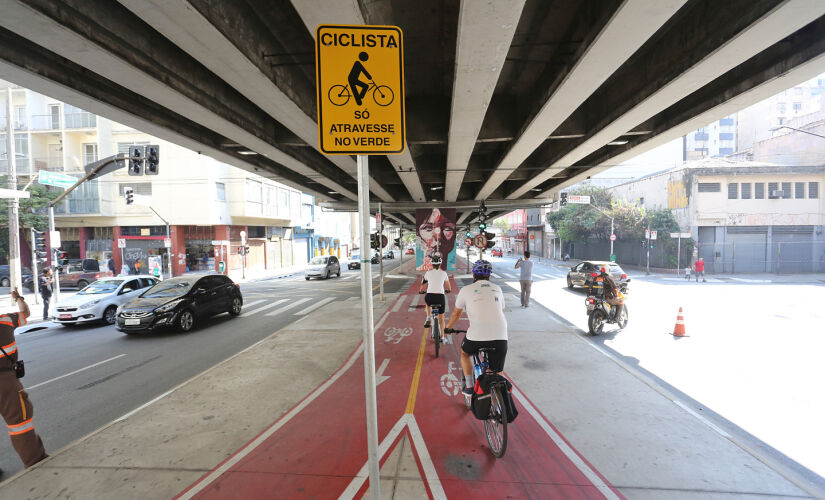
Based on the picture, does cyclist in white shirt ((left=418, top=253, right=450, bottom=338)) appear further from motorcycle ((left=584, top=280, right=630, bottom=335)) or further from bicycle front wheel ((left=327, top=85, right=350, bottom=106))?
bicycle front wheel ((left=327, top=85, right=350, bottom=106))

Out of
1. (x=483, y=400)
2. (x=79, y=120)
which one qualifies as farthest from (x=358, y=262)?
(x=483, y=400)

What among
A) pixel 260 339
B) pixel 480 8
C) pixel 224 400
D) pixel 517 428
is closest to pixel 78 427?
pixel 224 400

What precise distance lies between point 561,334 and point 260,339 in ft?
26.2

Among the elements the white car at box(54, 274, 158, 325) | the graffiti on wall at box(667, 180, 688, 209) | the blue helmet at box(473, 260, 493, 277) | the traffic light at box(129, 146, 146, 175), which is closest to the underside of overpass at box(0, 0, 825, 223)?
the blue helmet at box(473, 260, 493, 277)

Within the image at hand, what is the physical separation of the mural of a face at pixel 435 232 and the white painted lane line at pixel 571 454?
56.5 ft

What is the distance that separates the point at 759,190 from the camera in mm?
26641

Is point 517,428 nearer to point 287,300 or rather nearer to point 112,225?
point 287,300

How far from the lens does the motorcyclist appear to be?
8969mm

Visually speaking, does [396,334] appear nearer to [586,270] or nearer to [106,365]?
[106,365]

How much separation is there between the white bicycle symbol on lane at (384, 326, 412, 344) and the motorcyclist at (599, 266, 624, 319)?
527 centimetres

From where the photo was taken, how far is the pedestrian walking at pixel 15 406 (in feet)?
12.3

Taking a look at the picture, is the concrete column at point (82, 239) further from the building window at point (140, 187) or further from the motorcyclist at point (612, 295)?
the motorcyclist at point (612, 295)

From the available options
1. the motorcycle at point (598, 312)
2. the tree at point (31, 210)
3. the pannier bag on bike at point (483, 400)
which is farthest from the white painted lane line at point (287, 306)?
the tree at point (31, 210)

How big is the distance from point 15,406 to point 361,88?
514cm
